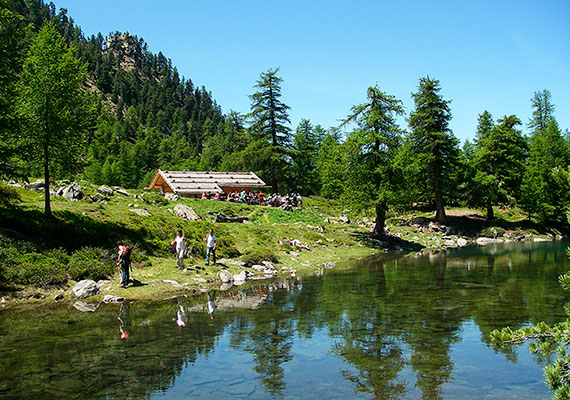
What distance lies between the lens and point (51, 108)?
73.9ft

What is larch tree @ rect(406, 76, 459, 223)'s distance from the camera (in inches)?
2140

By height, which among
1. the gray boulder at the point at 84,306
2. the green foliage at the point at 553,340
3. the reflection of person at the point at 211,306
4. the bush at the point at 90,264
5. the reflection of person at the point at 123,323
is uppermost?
the green foliage at the point at 553,340

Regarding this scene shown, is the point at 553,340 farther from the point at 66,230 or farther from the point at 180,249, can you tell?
the point at 66,230

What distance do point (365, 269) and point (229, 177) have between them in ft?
105

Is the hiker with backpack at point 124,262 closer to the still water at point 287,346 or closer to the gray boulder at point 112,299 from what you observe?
the gray boulder at point 112,299

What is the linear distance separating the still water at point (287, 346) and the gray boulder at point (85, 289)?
4.31ft

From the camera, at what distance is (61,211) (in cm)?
2456

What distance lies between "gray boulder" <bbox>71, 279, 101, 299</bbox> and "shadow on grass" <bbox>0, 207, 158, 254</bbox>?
322 cm

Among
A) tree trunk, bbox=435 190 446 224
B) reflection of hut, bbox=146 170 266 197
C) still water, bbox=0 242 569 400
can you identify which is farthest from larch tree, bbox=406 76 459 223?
still water, bbox=0 242 569 400

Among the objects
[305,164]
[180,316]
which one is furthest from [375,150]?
[305,164]

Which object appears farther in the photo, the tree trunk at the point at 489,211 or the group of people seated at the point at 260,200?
the tree trunk at the point at 489,211

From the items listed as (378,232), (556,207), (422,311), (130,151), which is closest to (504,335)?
(422,311)

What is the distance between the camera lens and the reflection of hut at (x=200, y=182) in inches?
1950

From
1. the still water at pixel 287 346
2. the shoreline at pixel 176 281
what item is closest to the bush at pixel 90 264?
the shoreline at pixel 176 281
